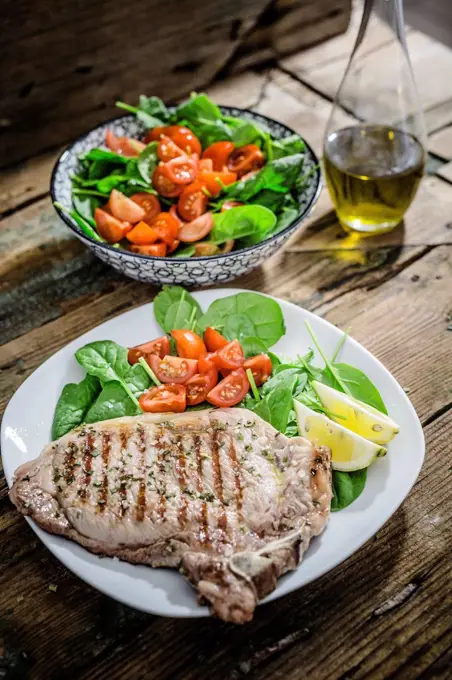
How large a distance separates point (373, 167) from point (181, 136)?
0.71m

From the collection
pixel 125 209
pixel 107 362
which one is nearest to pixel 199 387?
pixel 107 362

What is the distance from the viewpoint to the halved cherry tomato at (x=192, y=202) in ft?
8.13

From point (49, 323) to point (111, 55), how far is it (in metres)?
1.42

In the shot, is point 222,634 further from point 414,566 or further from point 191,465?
point 414,566

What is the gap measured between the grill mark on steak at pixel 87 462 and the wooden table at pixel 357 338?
0.76 feet

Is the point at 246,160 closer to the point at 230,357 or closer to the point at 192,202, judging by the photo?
the point at 192,202

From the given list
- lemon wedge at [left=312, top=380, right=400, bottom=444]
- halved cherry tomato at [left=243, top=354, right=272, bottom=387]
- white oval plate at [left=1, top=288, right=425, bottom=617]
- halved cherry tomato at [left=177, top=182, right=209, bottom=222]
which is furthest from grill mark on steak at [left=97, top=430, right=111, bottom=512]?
halved cherry tomato at [left=177, top=182, right=209, bottom=222]

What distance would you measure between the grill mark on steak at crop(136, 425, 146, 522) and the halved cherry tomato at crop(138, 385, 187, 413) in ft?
0.43

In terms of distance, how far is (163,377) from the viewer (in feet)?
6.64

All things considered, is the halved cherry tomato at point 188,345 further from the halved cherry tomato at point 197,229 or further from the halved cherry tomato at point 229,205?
the halved cherry tomato at point 229,205

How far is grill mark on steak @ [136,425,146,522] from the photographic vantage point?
1643mm

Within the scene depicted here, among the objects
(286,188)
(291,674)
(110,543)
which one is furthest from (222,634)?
(286,188)

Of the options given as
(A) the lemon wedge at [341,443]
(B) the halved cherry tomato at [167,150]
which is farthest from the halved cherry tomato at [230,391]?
(B) the halved cherry tomato at [167,150]

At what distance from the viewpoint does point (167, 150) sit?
257cm
